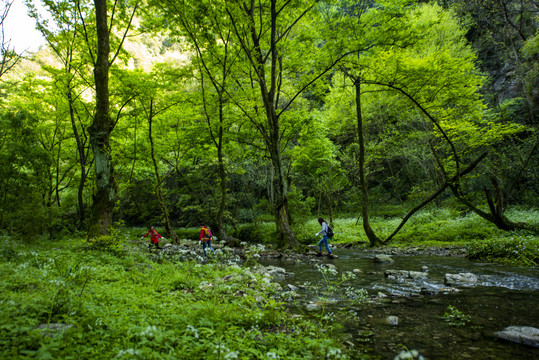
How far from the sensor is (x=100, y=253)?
6.38 meters

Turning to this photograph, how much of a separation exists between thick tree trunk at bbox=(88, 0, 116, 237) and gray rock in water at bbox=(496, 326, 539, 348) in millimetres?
8589

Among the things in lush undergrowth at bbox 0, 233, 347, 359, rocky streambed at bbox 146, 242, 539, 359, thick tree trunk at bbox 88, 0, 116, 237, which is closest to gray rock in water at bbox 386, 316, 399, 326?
rocky streambed at bbox 146, 242, 539, 359

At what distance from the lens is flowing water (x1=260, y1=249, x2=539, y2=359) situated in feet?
9.67

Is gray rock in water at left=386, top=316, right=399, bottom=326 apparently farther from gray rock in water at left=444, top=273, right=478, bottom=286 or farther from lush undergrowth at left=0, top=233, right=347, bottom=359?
gray rock in water at left=444, top=273, right=478, bottom=286

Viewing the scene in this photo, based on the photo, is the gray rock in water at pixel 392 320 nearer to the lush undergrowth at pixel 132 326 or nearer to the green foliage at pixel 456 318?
the green foliage at pixel 456 318

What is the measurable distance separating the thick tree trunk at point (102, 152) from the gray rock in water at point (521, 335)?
28.2ft

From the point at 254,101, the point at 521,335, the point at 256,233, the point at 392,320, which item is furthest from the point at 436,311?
the point at 256,233

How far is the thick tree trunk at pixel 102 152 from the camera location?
7.42 meters

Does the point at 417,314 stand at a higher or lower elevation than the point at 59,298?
lower

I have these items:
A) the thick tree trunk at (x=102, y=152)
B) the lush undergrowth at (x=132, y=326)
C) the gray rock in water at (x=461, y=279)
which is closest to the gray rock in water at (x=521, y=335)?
the lush undergrowth at (x=132, y=326)

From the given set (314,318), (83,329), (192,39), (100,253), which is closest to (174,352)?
(83,329)

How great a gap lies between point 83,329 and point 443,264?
906 centimetres

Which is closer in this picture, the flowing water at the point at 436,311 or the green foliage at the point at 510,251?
the flowing water at the point at 436,311

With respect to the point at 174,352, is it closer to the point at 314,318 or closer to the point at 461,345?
the point at 314,318
